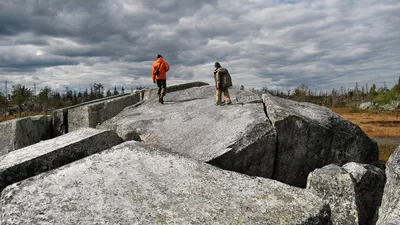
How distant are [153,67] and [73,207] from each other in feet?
32.0

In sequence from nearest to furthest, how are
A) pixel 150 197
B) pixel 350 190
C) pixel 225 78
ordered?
pixel 150 197, pixel 350 190, pixel 225 78

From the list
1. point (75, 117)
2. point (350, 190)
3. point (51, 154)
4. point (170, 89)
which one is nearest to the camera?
point (350, 190)

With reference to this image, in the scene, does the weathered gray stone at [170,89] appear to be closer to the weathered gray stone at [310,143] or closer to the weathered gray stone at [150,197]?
the weathered gray stone at [310,143]

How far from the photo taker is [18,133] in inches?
467

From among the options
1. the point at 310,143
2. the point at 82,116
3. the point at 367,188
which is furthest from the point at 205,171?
the point at 82,116

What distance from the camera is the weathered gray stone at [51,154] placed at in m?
7.28

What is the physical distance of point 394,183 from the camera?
563 centimetres

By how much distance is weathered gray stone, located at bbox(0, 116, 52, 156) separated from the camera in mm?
11789

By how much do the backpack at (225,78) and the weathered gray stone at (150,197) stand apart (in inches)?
220

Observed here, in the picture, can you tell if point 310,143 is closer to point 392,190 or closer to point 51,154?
point 392,190

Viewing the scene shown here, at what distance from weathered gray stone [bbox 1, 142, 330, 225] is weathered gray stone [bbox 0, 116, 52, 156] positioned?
6859 mm

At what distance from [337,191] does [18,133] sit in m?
10.6

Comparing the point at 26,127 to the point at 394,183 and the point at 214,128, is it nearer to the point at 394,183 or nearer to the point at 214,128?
the point at 214,128

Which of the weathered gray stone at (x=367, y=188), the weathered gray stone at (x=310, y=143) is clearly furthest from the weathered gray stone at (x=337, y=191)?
the weathered gray stone at (x=310, y=143)
